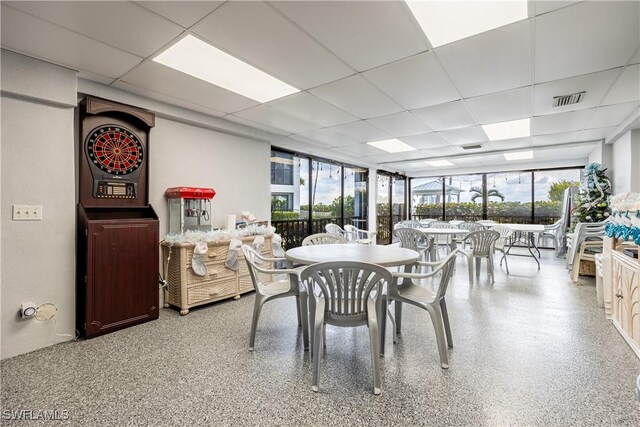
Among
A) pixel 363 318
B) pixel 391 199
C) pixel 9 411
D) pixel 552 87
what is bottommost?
pixel 9 411

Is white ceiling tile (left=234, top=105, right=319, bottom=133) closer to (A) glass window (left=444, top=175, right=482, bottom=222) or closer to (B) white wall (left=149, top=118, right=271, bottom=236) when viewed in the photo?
(B) white wall (left=149, top=118, right=271, bottom=236)

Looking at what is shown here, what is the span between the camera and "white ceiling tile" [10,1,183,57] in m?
1.81

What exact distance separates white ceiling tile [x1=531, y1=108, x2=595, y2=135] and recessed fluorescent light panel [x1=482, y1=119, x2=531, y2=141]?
0.30 ft

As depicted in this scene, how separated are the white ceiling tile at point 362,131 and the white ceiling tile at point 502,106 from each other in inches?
54.8

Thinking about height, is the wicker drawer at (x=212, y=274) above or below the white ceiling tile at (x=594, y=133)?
below

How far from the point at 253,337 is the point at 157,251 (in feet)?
4.98

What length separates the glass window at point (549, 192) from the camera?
7953 mm

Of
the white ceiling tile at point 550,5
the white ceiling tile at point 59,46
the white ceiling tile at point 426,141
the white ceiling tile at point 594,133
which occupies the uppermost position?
the white ceiling tile at point 594,133

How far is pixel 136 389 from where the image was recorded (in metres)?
1.92

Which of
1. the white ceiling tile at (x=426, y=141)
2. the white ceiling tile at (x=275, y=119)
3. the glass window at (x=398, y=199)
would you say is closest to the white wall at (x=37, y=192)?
the white ceiling tile at (x=275, y=119)

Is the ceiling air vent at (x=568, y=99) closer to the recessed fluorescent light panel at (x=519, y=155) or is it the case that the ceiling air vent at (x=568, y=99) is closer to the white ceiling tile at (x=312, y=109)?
the white ceiling tile at (x=312, y=109)

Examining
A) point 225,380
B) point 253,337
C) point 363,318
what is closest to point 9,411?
point 225,380

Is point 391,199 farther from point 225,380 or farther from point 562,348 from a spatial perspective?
point 225,380

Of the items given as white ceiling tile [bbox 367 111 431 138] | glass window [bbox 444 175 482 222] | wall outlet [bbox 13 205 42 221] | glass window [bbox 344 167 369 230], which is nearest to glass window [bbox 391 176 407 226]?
glass window [bbox 444 175 482 222]
